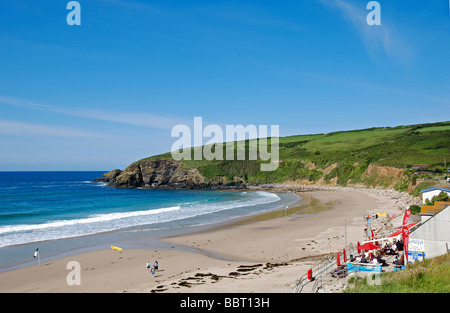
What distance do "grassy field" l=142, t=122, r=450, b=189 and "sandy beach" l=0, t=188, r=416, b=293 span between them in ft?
116

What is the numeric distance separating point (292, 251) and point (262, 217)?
18126 mm

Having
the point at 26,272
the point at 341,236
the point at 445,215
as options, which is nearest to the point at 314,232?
the point at 341,236

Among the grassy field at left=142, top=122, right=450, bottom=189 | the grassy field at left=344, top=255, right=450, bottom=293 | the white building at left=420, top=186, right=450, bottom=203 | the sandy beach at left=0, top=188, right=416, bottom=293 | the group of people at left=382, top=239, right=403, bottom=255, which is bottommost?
the sandy beach at left=0, top=188, right=416, bottom=293

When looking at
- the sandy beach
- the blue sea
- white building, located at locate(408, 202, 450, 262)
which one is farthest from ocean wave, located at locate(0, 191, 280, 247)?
white building, located at locate(408, 202, 450, 262)

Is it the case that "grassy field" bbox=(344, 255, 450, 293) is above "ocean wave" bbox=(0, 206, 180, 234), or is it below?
above

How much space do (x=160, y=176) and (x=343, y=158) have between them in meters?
57.7

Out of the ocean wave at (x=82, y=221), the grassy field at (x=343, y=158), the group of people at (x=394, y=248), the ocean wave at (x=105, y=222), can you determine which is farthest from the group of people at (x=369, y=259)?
the grassy field at (x=343, y=158)

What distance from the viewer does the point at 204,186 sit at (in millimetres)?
102000

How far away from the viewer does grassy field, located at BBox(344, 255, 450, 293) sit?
11.2 m

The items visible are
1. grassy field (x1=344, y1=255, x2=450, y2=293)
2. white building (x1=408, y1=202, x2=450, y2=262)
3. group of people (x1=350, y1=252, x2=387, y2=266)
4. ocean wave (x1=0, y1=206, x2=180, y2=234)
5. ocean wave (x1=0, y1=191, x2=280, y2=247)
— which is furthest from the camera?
ocean wave (x1=0, y1=206, x2=180, y2=234)

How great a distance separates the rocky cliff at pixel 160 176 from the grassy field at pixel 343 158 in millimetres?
3520

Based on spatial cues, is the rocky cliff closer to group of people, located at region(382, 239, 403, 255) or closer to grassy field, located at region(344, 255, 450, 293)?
group of people, located at region(382, 239, 403, 255)
